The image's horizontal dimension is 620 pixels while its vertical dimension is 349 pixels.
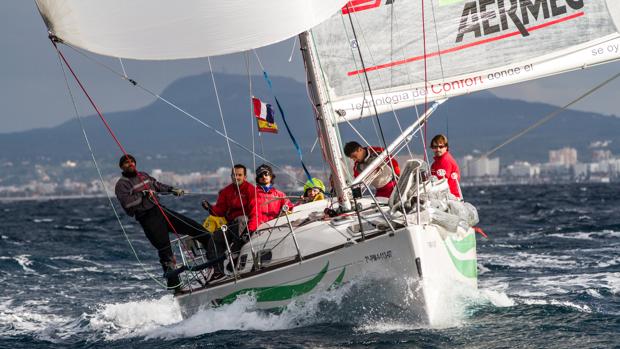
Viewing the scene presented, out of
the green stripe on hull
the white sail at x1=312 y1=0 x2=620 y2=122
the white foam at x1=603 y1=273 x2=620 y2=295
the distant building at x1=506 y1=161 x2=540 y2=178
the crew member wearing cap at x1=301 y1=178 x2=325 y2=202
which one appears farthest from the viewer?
the distant building at x1=506 y1=161 x2=540 y2=178

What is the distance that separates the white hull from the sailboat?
0.04 ft

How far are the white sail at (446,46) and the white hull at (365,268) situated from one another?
317 cm

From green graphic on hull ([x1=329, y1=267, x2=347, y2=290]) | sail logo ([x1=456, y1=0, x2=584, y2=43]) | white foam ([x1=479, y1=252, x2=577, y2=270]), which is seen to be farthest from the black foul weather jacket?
white foam ([x1=479, y1=252, x2=577, y2=270])

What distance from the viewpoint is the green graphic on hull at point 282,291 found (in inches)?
343

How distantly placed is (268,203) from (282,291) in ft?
4.89

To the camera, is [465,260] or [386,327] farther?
[465,260]

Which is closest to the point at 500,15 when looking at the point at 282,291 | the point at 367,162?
the point at 367,162

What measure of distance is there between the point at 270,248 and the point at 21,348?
8.74ft

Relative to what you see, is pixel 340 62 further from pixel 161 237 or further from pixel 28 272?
pixel 28 272

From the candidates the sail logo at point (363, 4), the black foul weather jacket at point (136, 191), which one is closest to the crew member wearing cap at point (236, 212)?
the black foul weather jacket at point (136, 191)

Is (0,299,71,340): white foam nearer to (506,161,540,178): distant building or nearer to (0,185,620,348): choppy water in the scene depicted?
(0,185,620,348): choppy water

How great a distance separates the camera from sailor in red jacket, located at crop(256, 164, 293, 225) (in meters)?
10.1

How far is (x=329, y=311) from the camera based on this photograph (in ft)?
28.9

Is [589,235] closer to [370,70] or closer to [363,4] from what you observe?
[370,70]
